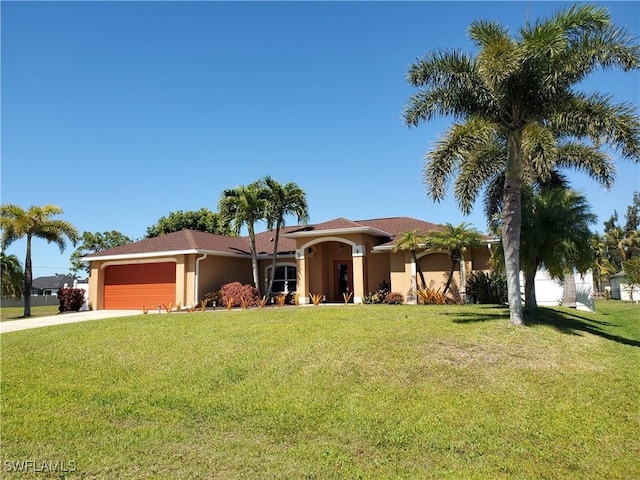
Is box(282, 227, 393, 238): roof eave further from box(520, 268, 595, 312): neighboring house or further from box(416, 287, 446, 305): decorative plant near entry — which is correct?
box(520, 268, 595, 312): neighboring house

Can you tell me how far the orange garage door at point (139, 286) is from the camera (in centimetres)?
2545

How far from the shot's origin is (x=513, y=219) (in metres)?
12.4

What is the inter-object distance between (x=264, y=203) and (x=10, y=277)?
21.2 metres

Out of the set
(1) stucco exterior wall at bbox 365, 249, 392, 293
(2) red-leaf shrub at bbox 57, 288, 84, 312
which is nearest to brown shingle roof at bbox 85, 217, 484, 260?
(1) stucco exterior wall at bbox 365, 249, 392, 293

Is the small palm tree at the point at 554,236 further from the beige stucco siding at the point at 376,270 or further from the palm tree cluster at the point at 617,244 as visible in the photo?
the palm tree cluster at the point at 617,244

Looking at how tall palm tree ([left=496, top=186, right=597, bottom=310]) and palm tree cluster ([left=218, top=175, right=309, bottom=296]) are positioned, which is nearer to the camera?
tall palm tree ([left=496, top=186, right=597, bottom=310])

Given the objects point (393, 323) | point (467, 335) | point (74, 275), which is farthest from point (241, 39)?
point (74, 275)

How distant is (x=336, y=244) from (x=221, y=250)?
260 inches

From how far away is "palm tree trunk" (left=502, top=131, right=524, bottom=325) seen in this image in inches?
478

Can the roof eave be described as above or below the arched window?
above

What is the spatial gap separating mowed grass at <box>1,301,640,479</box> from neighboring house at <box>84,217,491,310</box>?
964 cm

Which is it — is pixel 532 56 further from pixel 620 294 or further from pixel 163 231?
pixel 620 294

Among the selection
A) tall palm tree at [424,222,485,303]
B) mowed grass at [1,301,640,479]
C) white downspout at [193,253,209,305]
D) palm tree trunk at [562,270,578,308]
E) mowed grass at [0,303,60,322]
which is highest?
tall palm tree at [424,222,485,303]

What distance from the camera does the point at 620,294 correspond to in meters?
50.4
